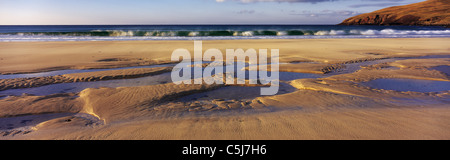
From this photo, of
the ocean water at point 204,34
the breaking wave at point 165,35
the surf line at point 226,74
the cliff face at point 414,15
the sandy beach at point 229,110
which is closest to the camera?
the sandy beach at point 229,110

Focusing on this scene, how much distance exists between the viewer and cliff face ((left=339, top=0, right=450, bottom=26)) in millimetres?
59812

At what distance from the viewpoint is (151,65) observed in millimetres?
8023

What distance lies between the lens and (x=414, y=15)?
221 feet

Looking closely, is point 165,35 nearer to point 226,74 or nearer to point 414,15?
point 226,74

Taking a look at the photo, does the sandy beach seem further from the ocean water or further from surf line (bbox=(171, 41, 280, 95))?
the ocean water

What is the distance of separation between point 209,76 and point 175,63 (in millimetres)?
2502

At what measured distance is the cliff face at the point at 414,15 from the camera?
59812mm
